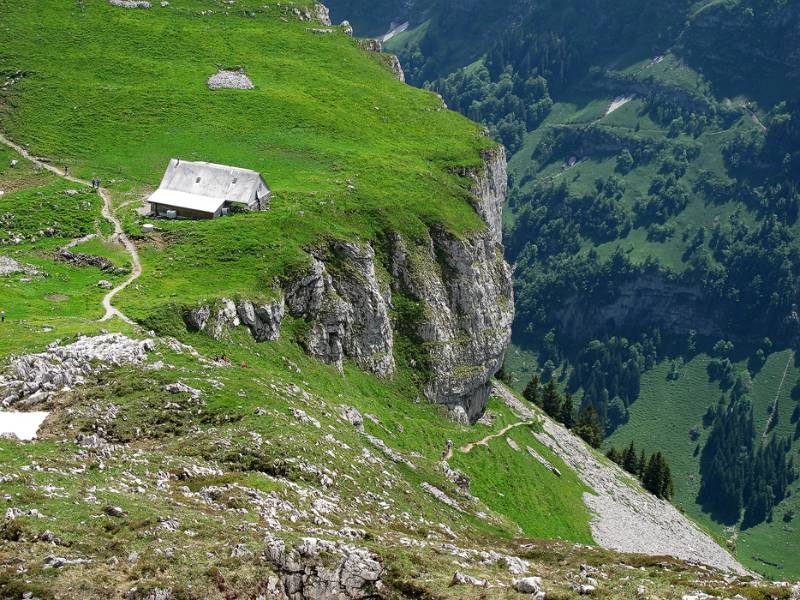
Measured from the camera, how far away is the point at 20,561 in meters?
40.5

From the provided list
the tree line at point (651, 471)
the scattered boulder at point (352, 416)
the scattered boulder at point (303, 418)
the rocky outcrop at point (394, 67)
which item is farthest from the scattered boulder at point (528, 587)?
the rocky outcrop at point (394, 67)

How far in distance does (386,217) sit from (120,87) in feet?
168

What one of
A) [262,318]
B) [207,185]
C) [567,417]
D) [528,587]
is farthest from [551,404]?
[528,587]

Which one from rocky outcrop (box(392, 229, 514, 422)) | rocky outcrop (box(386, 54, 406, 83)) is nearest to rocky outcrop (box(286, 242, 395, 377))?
rocky outcrop (box(392, 229, 514, 422))

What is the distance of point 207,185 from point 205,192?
33.5 inches

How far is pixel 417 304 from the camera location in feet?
376

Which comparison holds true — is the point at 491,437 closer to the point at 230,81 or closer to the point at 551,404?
the point at 230,81

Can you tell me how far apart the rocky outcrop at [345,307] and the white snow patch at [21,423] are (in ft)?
128

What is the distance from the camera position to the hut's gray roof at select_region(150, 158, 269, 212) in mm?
106625

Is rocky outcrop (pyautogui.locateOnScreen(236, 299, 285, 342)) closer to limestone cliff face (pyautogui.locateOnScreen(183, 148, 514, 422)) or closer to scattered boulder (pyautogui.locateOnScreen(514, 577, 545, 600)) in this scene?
limestone cliff face (pyautogui.locateOnScreen(183, 148, 514, 422))

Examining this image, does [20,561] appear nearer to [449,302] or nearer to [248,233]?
[248,233]

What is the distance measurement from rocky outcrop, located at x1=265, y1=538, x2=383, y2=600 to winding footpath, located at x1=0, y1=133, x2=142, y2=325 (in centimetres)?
3562

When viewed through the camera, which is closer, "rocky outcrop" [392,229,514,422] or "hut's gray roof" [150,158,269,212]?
"hut's gray roof" [150,158,269,212]

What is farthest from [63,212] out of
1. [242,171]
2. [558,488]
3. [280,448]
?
[558,488]
